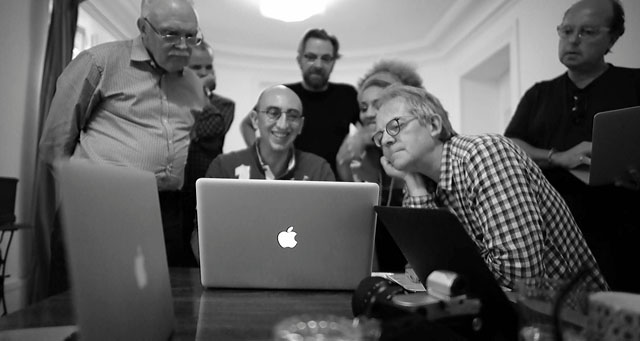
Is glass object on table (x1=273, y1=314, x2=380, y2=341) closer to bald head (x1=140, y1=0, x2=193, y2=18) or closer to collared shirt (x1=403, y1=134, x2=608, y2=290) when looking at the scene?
collared shirt (x1=403, y1=134, x2=608, y2=290)

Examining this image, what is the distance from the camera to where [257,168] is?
2066mm

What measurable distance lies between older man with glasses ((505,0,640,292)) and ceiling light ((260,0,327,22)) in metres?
2.29

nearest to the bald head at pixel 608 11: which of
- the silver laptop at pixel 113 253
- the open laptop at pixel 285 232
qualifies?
A: the open laptop at pixel 285 232

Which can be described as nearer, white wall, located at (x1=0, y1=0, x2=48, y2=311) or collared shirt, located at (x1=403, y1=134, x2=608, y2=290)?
collared shirt, located at (x1=403, y1=134, x2=608, y2=290)

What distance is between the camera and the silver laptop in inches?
19.2

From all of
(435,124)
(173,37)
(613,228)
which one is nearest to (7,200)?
(173,37)

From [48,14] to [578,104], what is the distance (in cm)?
316

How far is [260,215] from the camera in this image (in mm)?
1037

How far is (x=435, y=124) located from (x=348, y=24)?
3.76 meters

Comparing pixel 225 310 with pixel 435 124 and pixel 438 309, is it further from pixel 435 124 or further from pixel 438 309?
pixel 435 124

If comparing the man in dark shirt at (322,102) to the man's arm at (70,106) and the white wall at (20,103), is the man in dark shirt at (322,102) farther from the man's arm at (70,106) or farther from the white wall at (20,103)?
the white wall at (20,103)

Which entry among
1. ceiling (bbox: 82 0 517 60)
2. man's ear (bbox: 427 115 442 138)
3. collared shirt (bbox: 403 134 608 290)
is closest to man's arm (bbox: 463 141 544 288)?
collared shirt (bbox: 403 134 608 290)

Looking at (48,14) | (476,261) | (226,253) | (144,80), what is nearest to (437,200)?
(226,253)

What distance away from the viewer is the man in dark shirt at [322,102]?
2666mm
